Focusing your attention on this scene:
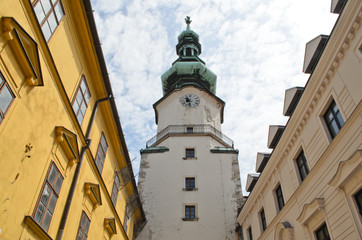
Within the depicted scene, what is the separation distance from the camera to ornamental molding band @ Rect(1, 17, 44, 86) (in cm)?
577

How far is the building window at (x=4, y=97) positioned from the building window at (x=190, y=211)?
17468mm

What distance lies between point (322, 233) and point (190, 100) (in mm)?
21275

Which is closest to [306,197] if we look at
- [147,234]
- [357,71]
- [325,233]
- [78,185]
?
[325,233]

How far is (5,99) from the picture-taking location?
232 inches

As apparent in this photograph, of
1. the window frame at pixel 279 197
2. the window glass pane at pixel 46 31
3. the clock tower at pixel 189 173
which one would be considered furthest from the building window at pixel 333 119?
the clock tower at pixel 189 173

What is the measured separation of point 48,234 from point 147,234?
14227mm

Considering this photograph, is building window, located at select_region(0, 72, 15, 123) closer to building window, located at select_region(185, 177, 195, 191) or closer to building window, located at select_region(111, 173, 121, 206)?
building window, located at select_region(111, 173, 121, 206)

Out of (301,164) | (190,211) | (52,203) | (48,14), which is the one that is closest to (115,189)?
(52,203)

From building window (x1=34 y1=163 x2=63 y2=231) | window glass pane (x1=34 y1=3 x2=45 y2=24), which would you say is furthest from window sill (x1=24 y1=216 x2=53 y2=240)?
window glass pane (x1=34 y1=3 x2=45 y2=24)

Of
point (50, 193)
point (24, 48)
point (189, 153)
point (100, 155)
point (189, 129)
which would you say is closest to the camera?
point (24, 48)

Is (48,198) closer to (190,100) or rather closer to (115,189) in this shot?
(115,189)

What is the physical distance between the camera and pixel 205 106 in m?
29.4

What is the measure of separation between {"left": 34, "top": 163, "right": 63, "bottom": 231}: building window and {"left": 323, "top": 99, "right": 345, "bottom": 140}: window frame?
797 centimetres

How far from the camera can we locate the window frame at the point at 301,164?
10.9 m
